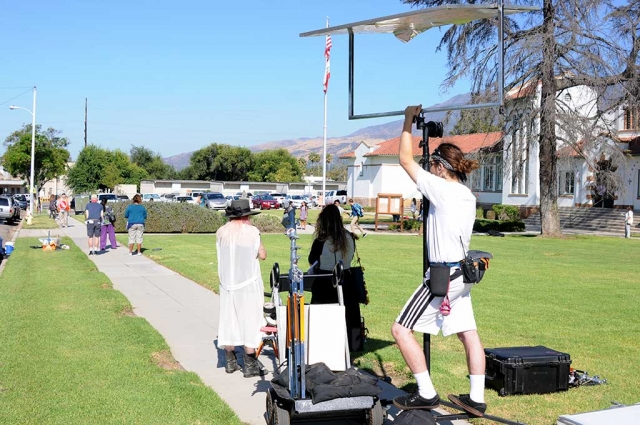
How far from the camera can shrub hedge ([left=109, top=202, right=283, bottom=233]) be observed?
30.4 meters

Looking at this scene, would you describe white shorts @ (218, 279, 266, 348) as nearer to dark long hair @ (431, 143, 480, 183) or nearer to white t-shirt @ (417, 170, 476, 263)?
white t-shirt @ (417, 170, 476, 263)

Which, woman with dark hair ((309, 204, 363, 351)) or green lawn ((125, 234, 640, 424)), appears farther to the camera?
woman with dark hair ((309, 204, 363, 351))

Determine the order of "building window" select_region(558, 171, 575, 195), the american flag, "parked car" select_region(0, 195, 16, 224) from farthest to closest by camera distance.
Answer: "building window" select_region(558, 171, 575, 195), "parked car" select_region(0, 195, 16, 224), the american flag

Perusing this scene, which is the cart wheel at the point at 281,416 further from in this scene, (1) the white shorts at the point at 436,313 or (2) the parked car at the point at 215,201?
(2) the parked car at the point at 215,201

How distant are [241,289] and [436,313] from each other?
8.54 feet

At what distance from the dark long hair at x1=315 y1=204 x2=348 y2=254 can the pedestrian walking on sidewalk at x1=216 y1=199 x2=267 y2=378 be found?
79cm

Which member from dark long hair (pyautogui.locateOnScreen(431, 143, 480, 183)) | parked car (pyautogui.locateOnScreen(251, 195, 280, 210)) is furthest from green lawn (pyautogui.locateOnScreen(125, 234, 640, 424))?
parked car (pyautogui.locateOnScreen(251, 195, 280, 210))

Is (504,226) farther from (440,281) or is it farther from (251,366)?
(440,281)

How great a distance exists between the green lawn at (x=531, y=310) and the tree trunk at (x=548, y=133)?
6.72 m

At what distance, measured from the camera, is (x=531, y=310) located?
11.1 metres

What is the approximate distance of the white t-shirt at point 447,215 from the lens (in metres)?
4.91

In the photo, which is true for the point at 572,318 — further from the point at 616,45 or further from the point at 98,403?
the point at 616,45

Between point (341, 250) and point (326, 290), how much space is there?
18.3 inches

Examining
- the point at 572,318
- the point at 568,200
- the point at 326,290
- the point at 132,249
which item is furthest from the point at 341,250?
the point at 568,200
